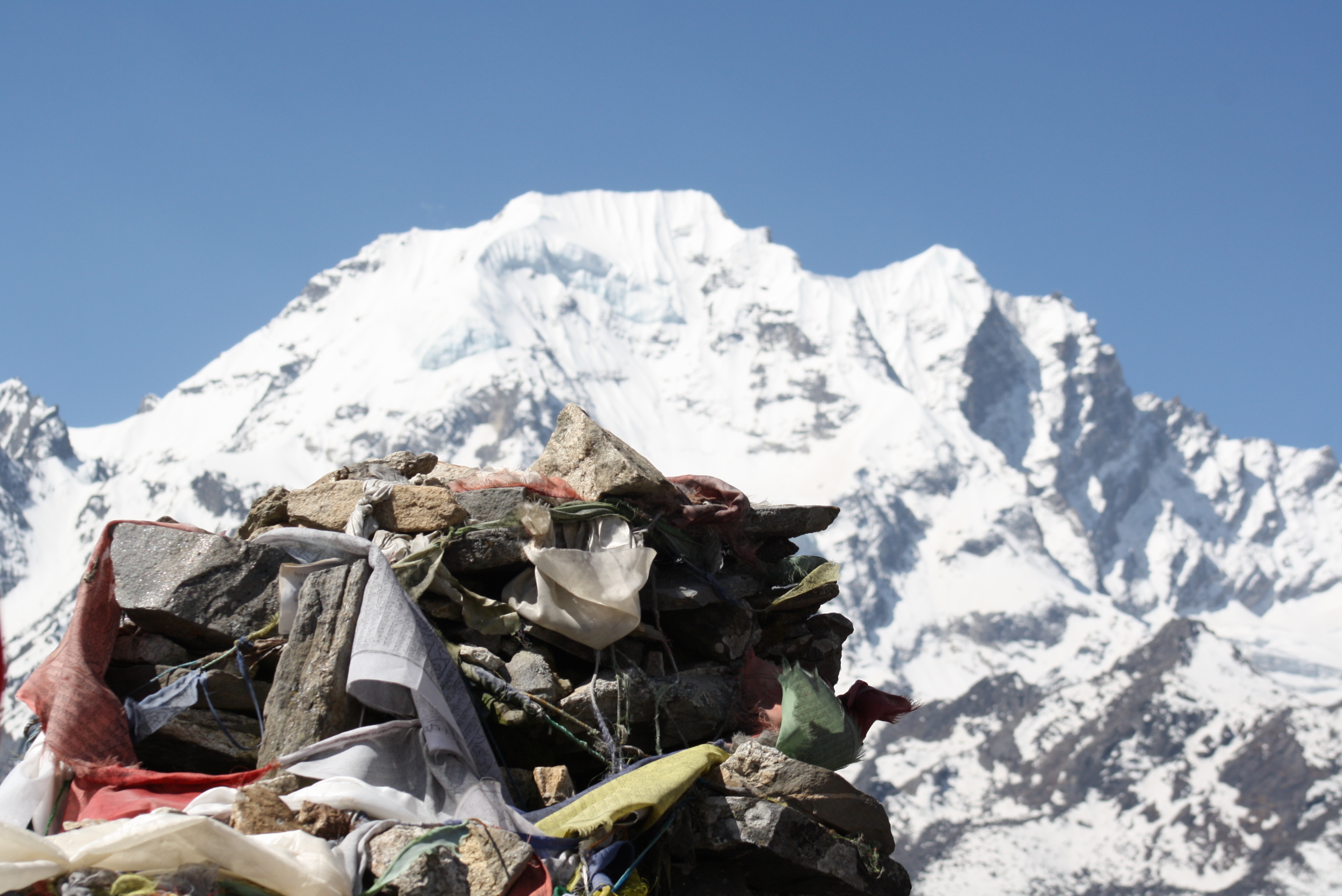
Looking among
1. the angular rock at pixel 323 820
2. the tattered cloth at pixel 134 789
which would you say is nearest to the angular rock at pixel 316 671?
the tattered cloth at pixel 134 789

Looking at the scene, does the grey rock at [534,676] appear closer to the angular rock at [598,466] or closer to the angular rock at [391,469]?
the angular rock at [598,466]

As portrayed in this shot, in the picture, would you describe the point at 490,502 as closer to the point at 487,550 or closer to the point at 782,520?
the point at 487,550

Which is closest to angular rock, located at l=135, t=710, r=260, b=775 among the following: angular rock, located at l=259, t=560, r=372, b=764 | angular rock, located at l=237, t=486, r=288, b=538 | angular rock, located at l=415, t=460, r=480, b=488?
angular rock, located at l=259, t=560, r=372, b=764

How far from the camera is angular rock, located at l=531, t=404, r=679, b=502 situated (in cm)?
873

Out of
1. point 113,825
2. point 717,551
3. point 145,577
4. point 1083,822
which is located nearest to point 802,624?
point 717,551

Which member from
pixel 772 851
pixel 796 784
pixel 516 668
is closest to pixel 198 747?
pixel 516 668

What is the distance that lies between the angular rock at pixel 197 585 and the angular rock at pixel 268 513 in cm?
104

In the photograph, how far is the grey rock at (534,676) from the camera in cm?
769

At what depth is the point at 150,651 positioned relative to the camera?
798cm

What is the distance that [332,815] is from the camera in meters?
6.34

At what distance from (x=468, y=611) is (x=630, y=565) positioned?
1.07 meters

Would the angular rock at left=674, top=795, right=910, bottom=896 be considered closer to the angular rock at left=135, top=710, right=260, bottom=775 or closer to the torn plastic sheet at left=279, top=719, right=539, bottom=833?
the torn plastic sheet at left=279, top=719, right=539, bottom=833

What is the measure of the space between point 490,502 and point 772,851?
296 centimetres

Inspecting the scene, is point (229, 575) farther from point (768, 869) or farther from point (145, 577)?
point (768, 869)
